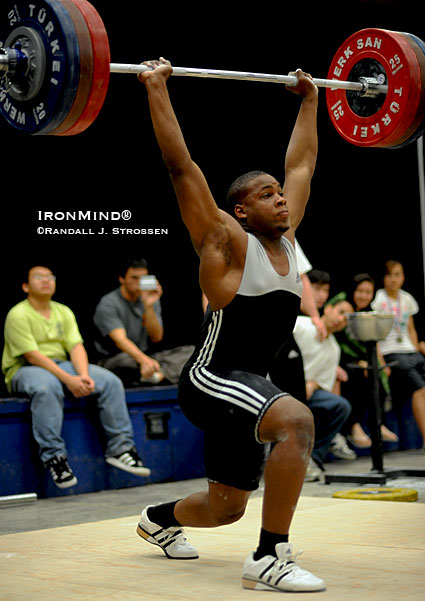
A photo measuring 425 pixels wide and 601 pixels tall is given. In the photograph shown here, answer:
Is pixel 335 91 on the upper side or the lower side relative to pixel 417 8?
lower

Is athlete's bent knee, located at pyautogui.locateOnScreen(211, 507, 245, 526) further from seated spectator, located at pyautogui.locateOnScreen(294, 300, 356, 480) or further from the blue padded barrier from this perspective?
seated spectator, located at pyautogui.locateOnScreen(294, 300, 356, 480)

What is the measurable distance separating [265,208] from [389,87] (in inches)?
45.3

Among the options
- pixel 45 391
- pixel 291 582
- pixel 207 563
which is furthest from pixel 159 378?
pixel 291 582

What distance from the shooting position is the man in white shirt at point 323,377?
5750 millimetres

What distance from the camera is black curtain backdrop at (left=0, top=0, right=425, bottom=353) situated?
5910 millimetres

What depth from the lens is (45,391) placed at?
507 cm

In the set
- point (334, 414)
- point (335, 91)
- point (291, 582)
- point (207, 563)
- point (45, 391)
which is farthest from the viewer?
point (334, 414)

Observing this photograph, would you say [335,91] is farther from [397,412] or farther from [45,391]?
[397,412]

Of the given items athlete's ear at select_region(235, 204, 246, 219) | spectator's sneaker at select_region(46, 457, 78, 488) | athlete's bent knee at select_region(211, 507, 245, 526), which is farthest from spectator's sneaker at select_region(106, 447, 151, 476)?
athlete's ear at select_region(235, 204, 246, 219)

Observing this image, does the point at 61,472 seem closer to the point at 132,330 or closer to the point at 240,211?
the point at 132,330

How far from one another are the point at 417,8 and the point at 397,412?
3.01 metres

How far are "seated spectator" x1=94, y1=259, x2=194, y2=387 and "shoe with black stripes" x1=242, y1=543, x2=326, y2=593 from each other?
9.97 feet

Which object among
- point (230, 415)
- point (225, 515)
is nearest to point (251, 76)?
point (230, 415)

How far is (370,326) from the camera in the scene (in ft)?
17.3
